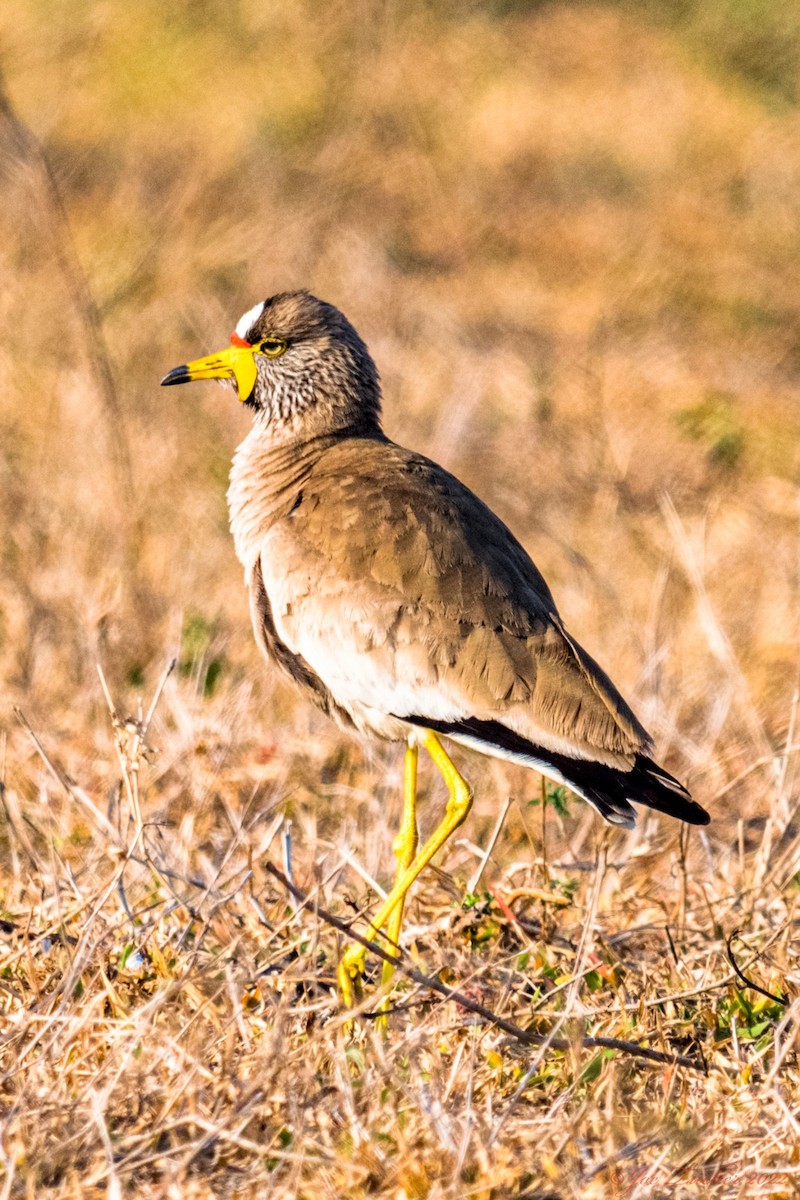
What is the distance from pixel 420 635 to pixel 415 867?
511 mm

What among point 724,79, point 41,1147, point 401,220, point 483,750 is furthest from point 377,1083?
point 724,79

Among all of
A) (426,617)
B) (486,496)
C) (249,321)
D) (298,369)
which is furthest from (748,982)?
(486,496)

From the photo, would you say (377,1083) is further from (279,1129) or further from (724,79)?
(724,79)

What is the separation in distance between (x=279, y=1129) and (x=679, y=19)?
12.1 meters

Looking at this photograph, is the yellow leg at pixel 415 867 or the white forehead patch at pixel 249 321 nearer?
the yellow leg at pixel 415 867

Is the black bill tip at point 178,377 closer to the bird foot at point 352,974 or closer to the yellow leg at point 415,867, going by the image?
the yellow leg at point 415,867

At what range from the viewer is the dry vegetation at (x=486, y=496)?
104 inches

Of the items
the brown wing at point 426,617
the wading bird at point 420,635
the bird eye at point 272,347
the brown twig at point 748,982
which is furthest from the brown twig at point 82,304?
the brown twig at point 748,982

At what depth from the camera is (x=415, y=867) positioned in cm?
355

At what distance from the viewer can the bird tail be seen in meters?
3.39

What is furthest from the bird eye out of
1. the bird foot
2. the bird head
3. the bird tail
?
the bird foot

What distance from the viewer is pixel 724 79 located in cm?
1268

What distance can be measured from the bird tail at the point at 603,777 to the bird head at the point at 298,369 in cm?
114

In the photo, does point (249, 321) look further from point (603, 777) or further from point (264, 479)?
point (603, 777)
